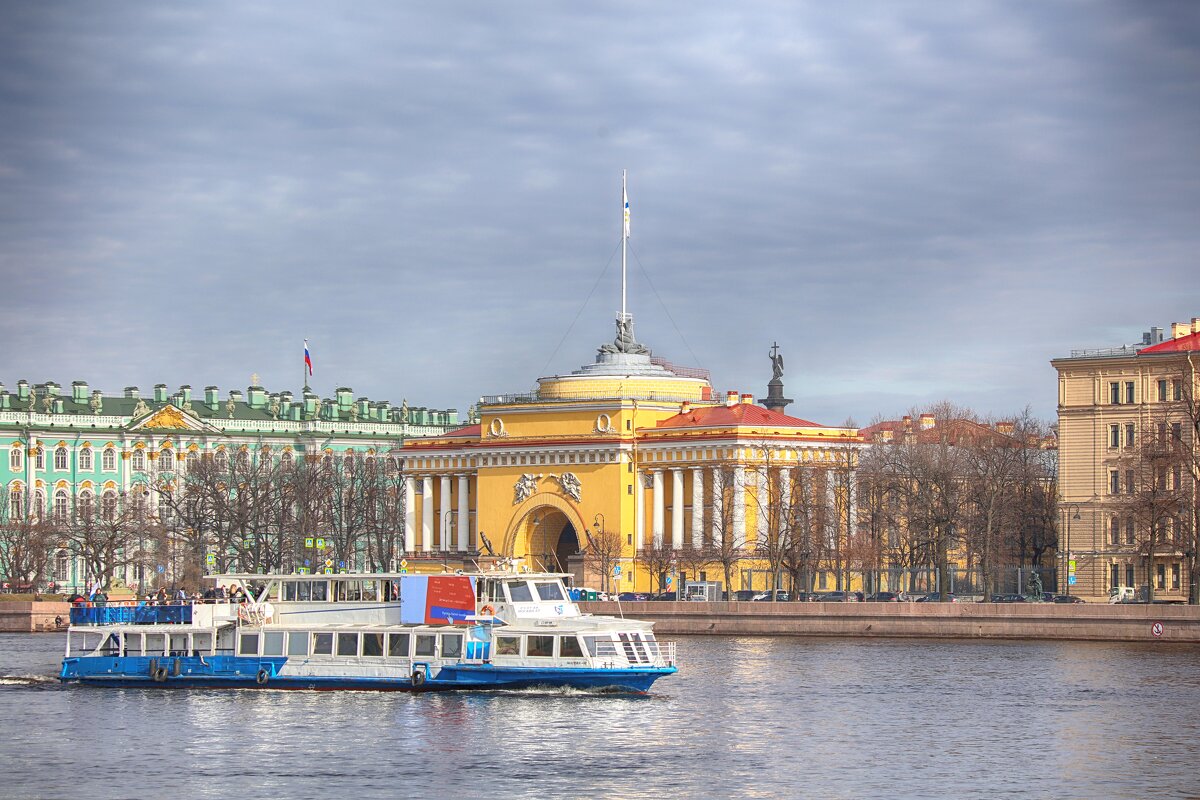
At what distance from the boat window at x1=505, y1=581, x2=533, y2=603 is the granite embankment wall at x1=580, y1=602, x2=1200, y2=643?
23.5 meters

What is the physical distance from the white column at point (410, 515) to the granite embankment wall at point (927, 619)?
109ft

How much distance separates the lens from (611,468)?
386 feet

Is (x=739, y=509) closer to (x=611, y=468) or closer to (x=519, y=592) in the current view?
(x=611, y=468)

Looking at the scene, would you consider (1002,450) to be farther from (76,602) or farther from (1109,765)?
(1109,765)

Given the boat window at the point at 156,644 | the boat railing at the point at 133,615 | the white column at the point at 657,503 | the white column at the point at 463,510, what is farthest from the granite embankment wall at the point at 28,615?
the boat window at the point at 156,644

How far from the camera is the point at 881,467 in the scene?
10544 cm

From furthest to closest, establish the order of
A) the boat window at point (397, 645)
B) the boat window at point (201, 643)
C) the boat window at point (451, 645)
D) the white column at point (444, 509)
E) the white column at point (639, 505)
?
the white column at point (444, 509)
the white column at point (639, 505)
the boat window at point (201, 643)
the boat window at point (397, 645)
the boat window at point (451, 645)

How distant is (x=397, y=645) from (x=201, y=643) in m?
5.83

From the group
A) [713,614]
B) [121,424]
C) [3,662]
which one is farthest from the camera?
[121,424]

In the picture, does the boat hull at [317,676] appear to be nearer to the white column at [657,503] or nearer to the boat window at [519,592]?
the boat window at [519,592]

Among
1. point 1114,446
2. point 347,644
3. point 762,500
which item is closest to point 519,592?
point 347,644

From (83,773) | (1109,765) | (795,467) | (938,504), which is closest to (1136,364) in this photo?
(938,504)

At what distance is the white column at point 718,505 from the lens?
110 meters

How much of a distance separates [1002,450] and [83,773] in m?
70.7
